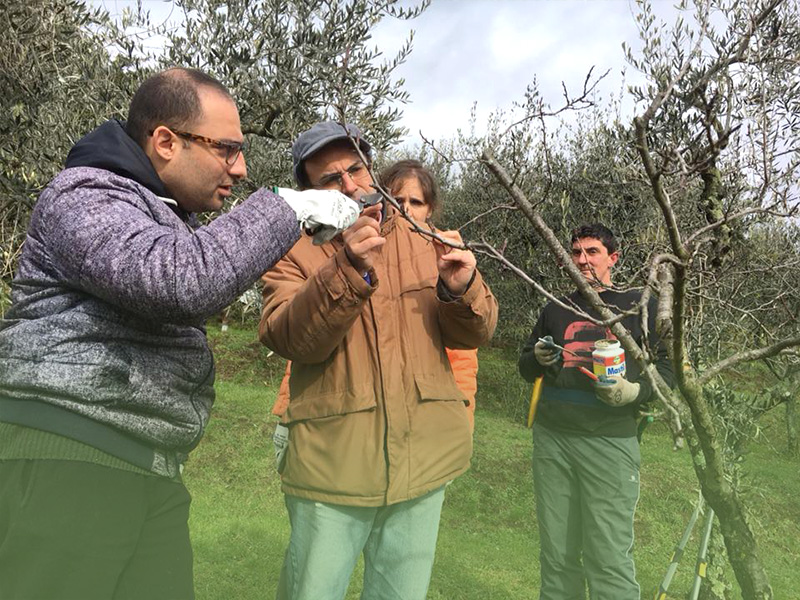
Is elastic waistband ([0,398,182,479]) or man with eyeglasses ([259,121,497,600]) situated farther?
man with eyeglasses ([259,121,497,600])

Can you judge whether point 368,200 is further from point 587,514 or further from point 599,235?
point 587,514

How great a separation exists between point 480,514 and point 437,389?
517 cm

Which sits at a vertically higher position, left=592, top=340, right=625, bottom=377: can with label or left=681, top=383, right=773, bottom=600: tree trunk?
left=592, top=340, right=625, bottom=377: can with label

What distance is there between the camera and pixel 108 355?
1565 mm

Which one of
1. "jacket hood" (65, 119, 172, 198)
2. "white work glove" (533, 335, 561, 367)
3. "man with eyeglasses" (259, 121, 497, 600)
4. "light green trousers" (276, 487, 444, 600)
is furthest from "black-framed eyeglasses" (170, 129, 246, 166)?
"white work glove" (533, 335, 561, 367)

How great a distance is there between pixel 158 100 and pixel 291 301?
88 cm

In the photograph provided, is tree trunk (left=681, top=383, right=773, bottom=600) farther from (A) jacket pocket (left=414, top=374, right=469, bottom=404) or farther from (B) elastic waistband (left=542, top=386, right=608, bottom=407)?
(B) elastic waistband (left=542, top=386, right=608, bottom=407)

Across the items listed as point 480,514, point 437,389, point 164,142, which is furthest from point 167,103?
point 480,514

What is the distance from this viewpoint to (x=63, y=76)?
620 cm

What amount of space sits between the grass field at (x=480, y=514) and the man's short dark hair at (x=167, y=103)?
3385 mm

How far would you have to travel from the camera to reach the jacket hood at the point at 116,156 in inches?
63.0

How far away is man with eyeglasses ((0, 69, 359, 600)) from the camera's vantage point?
4.79 feet

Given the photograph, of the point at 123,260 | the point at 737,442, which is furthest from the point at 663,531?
the point at 123,260

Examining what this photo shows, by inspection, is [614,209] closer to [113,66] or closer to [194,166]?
[113,66]
